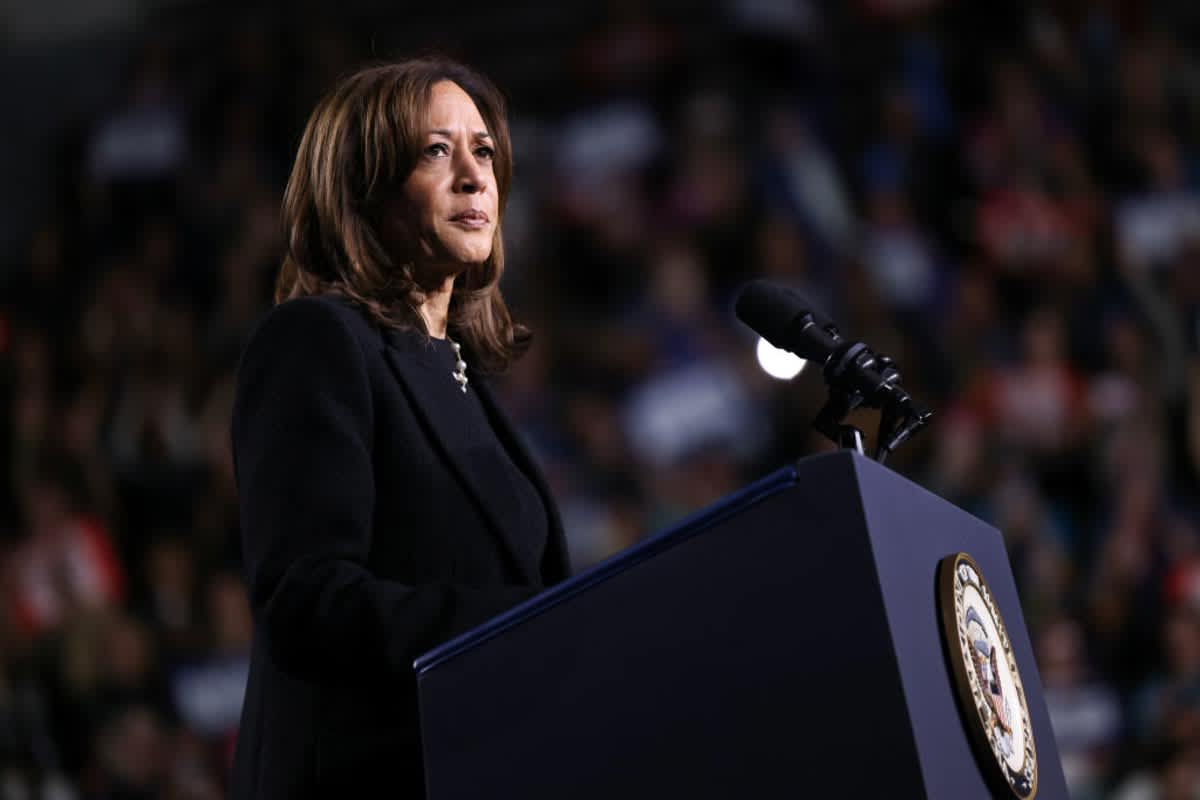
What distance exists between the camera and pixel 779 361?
1.36 m

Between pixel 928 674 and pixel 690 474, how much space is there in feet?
11.2

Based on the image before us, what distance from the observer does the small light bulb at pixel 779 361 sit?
134 centimetres

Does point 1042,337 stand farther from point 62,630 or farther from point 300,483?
point 300,483

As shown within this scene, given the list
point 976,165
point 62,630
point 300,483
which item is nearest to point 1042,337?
point 976,165

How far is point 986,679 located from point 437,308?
67cm

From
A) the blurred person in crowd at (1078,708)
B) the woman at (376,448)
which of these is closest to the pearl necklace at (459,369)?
the woman at (376,448)

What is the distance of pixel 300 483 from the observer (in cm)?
122

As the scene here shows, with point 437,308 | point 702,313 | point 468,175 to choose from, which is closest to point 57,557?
point 702,313

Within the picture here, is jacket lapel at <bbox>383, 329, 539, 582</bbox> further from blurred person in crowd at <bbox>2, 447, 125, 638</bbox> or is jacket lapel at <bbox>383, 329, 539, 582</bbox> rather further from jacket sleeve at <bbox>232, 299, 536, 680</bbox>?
blurred person in crowd at <bbox>2, 447, 125, 638</bbox>

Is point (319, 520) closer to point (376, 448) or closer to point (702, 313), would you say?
point (376, 448)

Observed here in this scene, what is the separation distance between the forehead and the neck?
147mm

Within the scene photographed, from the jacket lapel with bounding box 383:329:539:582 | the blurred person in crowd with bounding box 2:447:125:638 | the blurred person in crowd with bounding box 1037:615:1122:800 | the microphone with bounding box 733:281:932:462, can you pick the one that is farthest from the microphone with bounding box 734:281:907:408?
the blurred person in crowd with bounding box 2:447:125:638

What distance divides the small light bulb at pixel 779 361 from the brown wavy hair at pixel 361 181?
336 mm

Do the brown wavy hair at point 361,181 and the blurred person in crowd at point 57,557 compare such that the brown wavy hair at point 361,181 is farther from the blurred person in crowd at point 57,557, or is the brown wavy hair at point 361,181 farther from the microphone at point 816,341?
the blurred person in crowd at point 57,557
